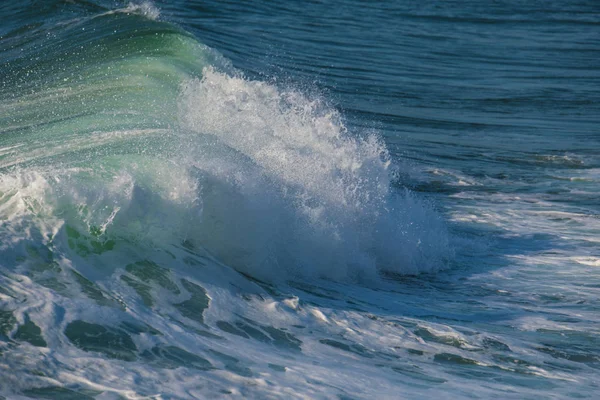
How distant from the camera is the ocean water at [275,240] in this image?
14.1 feet

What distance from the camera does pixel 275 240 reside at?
6211mm

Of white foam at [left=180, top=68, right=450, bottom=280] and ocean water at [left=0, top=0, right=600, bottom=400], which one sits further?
white foam at [left=180, top=68, right=450, bottom=280]

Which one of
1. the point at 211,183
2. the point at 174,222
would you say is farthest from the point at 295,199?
the point at 174,222

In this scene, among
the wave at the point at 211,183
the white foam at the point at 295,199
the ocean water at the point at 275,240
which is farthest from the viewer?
the white foam at the point at 295,199

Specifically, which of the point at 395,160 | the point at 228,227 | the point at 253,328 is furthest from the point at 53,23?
the point at 253,328

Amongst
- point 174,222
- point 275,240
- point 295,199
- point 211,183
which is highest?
point 295,199

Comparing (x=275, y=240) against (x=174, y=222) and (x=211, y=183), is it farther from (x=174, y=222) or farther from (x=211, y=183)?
(x=174, y=222)

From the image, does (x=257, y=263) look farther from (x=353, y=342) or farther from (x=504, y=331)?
(x=504, y=331)

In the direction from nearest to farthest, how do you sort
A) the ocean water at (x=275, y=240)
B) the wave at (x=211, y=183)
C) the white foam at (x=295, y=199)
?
the ocean water at (x=275, y=240)
the wave at (x=211, y=183)
the white foam at (x=295, y=199)

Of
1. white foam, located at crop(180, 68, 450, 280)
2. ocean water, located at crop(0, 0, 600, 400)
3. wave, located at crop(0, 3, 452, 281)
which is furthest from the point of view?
white foam, located at crop(180, 68, 450, 280)

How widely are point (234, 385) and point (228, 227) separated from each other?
2.15m

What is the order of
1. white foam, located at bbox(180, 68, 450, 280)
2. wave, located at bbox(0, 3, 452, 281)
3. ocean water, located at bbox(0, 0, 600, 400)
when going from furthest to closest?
white foam, located at bbox(180, 68, 450, 280)
wave, located at bbox(0, 3, 452, 281)
ocean water, located at bbox(0, 0, 600, 400)

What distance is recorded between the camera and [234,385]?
13.0ft

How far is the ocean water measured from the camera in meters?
4.29
